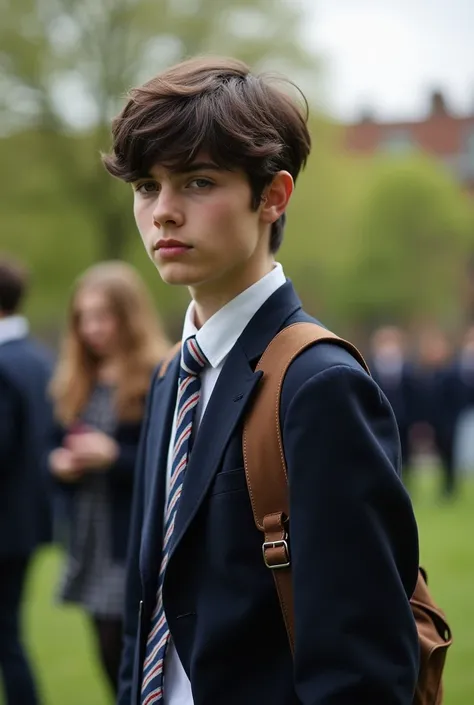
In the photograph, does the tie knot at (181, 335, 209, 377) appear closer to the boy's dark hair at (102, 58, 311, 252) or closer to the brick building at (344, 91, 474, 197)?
the boy's dark hair at (102, 58, 311, 252)

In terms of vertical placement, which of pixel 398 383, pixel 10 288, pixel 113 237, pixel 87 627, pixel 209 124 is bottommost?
pixel 398 383

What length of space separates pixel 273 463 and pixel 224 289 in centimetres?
44

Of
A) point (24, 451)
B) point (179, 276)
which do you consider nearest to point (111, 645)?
point (24, 451)

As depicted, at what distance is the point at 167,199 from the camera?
82.9 inches

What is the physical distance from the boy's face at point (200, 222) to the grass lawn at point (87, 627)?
3.67 m

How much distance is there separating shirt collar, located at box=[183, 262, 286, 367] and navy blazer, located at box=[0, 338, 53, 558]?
301 cm

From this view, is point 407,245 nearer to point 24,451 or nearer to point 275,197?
point 24,451

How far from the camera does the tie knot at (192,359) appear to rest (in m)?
2.26

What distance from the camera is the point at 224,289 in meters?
2.23

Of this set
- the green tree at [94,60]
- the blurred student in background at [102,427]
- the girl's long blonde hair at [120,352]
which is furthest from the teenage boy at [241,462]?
the green tree at [94,60]

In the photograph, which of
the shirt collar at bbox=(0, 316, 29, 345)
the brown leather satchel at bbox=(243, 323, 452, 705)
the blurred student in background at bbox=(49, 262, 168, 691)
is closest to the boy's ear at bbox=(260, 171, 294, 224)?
the brown leather satchel at bbox=(243, 323, 452, 705)

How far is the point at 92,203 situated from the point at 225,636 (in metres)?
26.3

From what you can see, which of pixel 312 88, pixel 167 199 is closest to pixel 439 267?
pixel 312 88

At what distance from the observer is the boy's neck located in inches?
87.4
